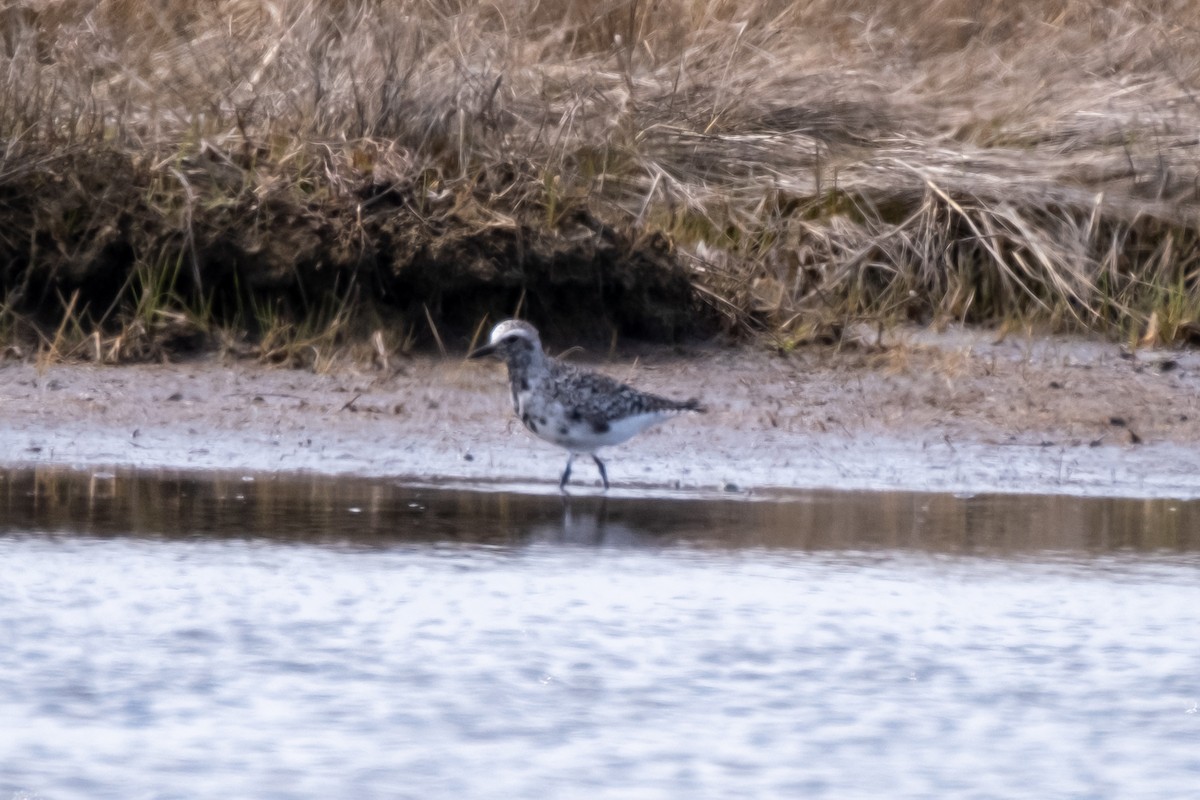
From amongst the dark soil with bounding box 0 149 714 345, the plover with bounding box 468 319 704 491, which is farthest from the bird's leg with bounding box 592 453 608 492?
the dark soil with bounding box 0 149 714 345

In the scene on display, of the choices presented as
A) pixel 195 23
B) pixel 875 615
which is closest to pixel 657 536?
pixel 875 615

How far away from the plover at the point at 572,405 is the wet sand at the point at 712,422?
0.19 m

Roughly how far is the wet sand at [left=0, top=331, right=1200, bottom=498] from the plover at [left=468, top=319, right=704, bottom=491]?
0.63 feet

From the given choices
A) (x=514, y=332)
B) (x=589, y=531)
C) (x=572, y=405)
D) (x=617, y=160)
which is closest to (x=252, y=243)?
(x=514, y=332)

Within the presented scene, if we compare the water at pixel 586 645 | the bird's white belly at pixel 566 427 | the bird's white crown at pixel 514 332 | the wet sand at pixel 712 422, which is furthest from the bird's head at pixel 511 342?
the water at pixel 586 645

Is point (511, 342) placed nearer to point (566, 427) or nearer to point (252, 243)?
point (566, 427)

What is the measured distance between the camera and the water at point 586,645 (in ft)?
13.2

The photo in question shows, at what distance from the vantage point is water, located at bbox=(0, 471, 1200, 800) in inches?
158

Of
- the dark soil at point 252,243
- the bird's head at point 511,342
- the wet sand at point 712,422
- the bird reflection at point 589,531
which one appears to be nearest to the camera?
the bird reflection at point 589,531

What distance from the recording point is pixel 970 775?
398 centimetres

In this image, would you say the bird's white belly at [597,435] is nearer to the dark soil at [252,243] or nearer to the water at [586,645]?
the water at [586,645]

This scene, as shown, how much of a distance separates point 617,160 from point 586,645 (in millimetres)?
5694

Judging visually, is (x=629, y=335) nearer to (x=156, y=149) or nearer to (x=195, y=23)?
(x=156, y=149)

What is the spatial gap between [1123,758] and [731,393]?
454 cm
